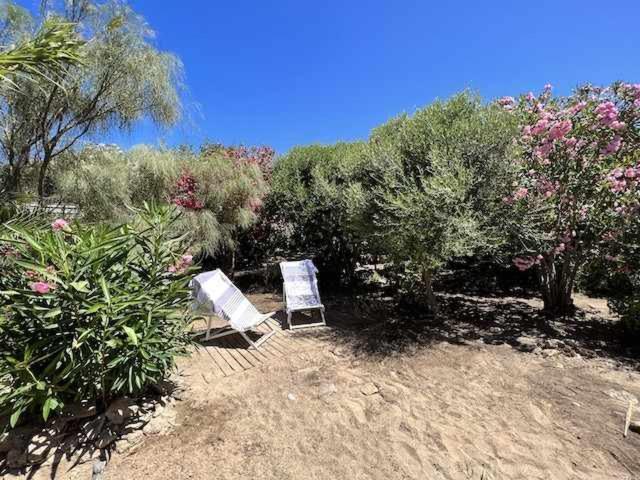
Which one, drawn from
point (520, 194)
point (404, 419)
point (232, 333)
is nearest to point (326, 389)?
point (404, 419)

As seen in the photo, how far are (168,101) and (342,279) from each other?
4853mm

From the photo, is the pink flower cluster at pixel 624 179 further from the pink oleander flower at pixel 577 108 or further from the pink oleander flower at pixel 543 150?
the pink oleander flower at pixel 577 108

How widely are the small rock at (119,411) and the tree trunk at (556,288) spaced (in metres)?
6.02

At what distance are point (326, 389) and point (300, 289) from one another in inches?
95.6

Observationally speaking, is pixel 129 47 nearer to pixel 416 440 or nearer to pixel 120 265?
pixel 120 265

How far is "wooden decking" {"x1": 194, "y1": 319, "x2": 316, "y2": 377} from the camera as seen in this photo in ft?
13.0

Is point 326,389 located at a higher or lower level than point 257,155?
lower

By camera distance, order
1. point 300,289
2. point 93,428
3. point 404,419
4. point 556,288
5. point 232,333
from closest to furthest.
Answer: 1. point 93,428
2. point 404,419
3. point 232,333
4. point 556,288
5. point 300,289

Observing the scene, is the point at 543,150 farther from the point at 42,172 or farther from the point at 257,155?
the point at 42,172

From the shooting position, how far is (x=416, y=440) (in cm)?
267

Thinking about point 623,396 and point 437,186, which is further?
point 437,186

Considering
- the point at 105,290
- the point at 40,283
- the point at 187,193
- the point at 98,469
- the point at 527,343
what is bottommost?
the point at 527,343

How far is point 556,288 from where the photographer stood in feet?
18.5

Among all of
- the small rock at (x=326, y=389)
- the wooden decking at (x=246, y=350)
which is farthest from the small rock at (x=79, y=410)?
the small rock at (x=326, y=389)
